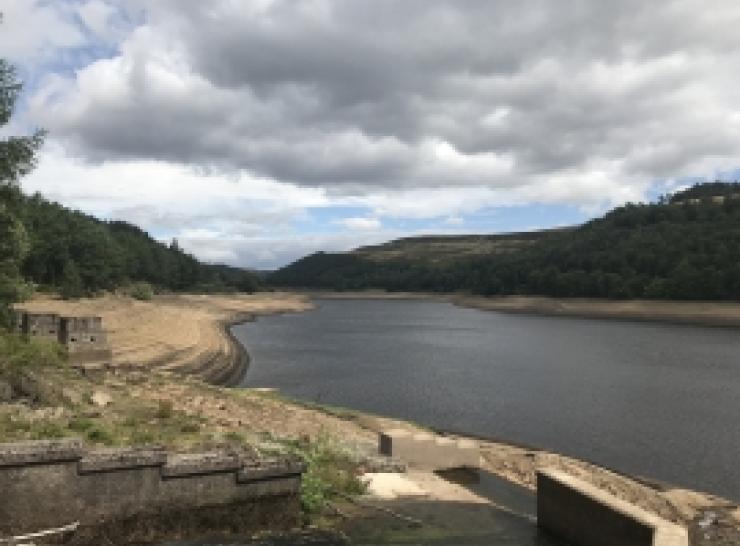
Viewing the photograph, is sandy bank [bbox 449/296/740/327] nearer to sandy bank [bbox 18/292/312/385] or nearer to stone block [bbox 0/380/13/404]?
sandy bank [bbox 18/292/312/385]

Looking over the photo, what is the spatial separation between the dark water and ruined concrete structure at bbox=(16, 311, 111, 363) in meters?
11.9

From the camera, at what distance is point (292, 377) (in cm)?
5091

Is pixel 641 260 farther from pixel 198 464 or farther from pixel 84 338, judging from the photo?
pixel 198 464

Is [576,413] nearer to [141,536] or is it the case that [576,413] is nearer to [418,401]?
[418,401]

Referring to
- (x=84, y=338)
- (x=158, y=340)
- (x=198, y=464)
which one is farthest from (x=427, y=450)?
(x=158, y=340)

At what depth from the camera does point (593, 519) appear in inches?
400

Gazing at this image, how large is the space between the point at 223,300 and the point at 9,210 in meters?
115

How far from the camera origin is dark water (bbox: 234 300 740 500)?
29.7 metres

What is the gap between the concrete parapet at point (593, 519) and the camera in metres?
8.90

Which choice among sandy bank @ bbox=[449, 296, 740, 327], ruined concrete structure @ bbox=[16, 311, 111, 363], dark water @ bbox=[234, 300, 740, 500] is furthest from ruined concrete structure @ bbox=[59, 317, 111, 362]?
sandy bank @ bbox=[449, 296, 740, 327]

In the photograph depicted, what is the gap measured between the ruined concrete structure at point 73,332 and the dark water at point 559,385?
11.9 m

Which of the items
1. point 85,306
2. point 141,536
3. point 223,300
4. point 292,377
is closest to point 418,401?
point 292,377

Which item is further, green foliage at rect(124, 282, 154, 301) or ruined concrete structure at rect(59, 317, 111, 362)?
green foliage at rect(124, 282, 154, 301)

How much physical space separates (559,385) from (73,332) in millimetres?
30622
